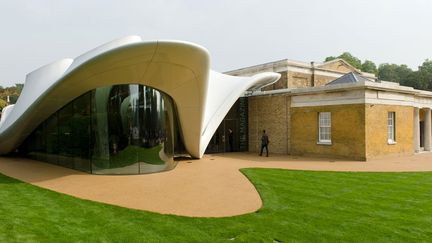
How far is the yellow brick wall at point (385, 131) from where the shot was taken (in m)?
18.3

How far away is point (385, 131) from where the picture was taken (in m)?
19.4

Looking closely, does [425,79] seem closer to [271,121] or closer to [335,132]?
[271,121]

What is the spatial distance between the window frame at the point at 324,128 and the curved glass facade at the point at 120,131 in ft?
31.3

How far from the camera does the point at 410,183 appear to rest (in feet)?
36.4

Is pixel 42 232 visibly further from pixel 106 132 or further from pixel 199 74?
pixel 199 74

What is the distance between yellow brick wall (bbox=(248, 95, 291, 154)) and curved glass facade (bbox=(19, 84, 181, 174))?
954cm

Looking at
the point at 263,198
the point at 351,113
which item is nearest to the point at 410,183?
the point at 263,198

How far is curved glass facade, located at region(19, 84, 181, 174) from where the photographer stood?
13.3 metres

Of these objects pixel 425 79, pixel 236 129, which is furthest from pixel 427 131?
pixel 425 79

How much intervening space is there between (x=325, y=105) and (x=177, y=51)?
11541mm

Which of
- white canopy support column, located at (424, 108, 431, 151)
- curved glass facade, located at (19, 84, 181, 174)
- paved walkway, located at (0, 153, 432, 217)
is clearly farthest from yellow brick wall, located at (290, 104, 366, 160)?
white canopy support column, located at (424, 108, 431, 151)

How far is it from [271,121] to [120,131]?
1236 cm

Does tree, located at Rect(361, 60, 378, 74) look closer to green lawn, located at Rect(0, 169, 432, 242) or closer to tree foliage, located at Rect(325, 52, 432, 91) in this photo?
tree foliage, located at Rect(325, 52, 432, 91)

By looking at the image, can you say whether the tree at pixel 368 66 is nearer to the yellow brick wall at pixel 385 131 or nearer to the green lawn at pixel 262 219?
the yellow brick wall at pixel 385 131
